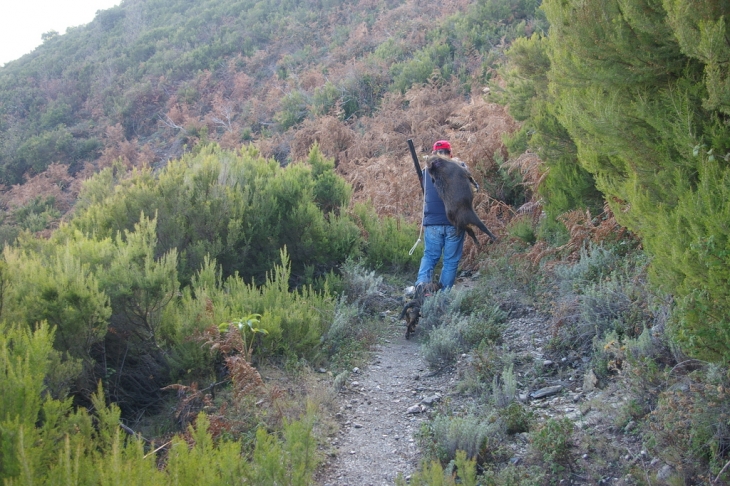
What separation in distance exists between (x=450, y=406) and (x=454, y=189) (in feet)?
8.89

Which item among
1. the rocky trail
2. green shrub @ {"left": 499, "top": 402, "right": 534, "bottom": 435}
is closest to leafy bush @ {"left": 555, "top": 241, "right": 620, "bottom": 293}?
the rocky trail

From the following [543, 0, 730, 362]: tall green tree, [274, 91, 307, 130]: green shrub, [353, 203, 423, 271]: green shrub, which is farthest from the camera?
[274, 91, 307, 130]: green shrub

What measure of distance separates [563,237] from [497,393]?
3072 millimetres

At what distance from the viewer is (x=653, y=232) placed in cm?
353

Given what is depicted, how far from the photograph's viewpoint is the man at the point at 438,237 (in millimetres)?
6484

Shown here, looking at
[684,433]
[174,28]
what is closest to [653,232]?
[684,433]

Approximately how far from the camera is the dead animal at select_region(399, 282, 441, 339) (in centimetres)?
600

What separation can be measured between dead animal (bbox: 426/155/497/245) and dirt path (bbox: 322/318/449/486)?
149cm

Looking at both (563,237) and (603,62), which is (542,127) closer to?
(563,237)

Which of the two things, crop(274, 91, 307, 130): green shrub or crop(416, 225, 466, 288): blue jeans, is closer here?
crop(416, 225, 466, 288): blue jeans

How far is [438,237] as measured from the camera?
657 cm

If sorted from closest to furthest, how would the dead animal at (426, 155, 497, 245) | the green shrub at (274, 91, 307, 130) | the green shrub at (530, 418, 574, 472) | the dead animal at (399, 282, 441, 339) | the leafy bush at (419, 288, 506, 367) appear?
the green shrub at (530, 418, 574, 472) < the leafy bush at (419, 288, 506, 367) < the dead animal at (399, 282, 441, 339) < the dead animal at (426, 155, 497, 245) < the green shrub at (274, 91, 307, 130)

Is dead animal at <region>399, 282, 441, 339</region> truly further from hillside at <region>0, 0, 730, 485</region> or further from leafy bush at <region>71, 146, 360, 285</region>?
leafy bush at <region>71, 146, 360, 285</region>

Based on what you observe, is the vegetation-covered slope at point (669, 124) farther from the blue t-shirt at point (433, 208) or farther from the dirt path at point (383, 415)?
the blue t-shirt at point (433, 208)
